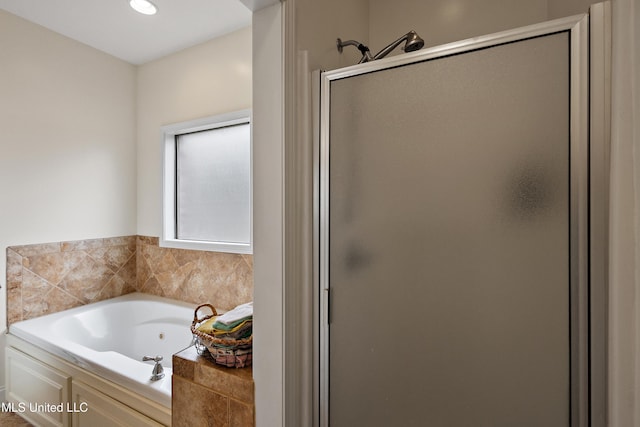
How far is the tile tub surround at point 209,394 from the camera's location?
3.89ft

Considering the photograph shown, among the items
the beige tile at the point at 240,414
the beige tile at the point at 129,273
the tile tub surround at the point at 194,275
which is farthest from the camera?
the beige tile at the point at 129,273

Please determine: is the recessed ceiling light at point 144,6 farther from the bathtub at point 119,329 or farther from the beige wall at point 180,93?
the bathtub at point 119,329

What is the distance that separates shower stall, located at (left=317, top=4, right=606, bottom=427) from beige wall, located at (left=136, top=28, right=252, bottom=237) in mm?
1590

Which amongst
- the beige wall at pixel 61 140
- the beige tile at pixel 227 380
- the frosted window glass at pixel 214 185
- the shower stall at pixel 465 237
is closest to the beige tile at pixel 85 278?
the beige wall at pixel 61 140

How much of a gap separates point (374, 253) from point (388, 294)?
136mm

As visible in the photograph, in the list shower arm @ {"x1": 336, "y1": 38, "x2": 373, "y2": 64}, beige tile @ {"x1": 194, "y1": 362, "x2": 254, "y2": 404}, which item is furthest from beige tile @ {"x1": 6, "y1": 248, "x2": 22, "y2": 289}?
shower arm @ {"x1": 336, "y1": 38, "x2": 373, "y2": 64}

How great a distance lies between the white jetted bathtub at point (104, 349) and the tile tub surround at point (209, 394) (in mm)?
156

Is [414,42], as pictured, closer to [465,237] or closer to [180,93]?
[465,237]

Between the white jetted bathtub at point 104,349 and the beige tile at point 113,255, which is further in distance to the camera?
the beige tile at point 113,255

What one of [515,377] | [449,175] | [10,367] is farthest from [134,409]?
[449,175]

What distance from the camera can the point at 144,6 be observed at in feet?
7.01

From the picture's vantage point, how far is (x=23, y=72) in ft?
7.51

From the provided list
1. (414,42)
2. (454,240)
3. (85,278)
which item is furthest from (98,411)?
(414,42)

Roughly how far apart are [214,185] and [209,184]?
6 cm
